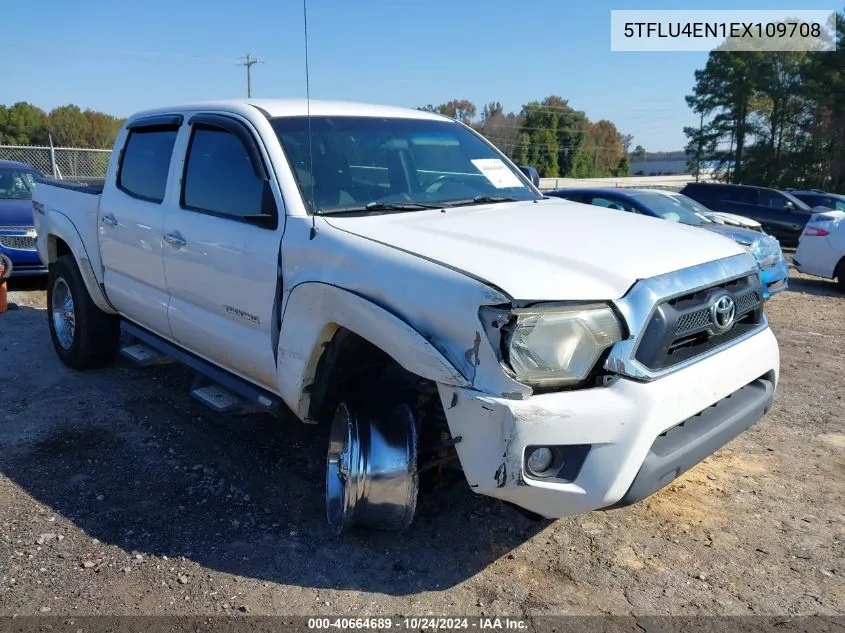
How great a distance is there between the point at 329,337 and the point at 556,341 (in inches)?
41.6

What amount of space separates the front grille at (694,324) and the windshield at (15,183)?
388 inches

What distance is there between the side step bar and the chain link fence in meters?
14.5

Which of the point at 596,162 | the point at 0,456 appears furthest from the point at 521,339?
the point at 596,162

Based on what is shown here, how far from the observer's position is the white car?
11.0 meters

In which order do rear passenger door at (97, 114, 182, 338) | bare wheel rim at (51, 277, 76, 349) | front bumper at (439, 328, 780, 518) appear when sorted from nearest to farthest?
front bumper at (439, 328, 780, 518) → rear passenger door at (97, 114, 182, 338) → bare wheel rim at (51, 277, 76, 349)

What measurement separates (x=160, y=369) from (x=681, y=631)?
4481 millimetres

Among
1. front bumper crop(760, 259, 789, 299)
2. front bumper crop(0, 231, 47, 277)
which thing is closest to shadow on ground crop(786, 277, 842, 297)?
front bumper crop(760, 259, 789, 299)

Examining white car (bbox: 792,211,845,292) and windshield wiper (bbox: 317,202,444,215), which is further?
white car (bbox: 792,211,845,292)

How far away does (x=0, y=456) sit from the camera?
4.20 m

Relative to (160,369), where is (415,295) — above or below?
above

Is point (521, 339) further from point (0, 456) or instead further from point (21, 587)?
point (0, 456)

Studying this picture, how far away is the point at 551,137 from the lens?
8644 cm

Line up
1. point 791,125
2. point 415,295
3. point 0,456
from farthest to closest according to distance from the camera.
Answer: point 791,125, point 0,456, point 415,295

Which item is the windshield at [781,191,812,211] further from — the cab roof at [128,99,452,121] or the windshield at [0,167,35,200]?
the windshield at [0,167,35,200]
